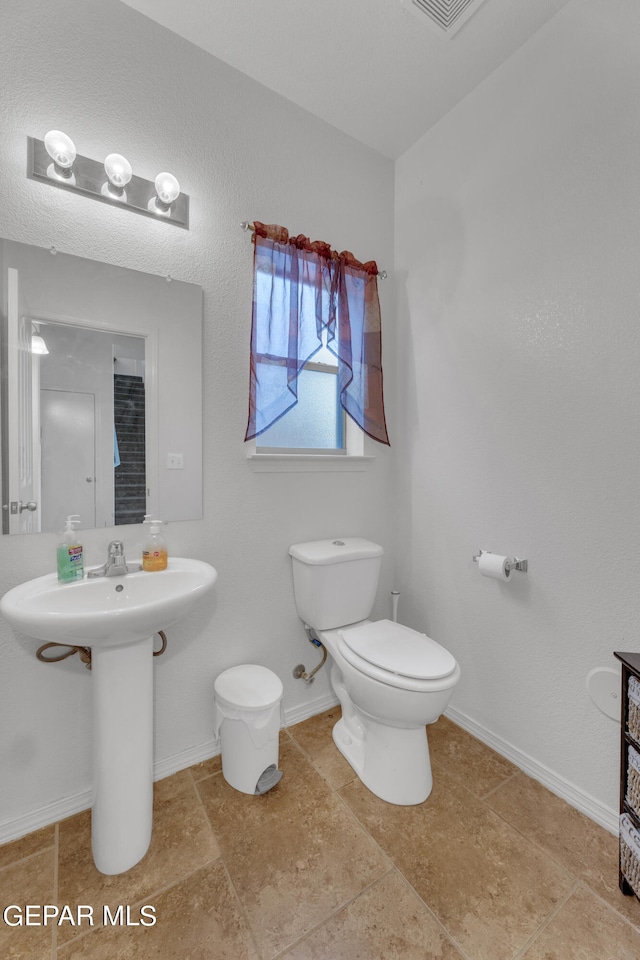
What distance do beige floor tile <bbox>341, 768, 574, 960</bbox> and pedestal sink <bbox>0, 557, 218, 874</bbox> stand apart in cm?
71

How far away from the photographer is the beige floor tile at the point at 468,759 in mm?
1531

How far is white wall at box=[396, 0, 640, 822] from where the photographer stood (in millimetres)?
1301

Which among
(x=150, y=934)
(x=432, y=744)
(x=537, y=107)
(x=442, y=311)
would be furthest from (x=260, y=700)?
(x=537, y=107)

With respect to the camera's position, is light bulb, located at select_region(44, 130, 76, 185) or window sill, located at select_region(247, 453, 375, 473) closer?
light bulb, located at select_region(44, 130, 76, 185)

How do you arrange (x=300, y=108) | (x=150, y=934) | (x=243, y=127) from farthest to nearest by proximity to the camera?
1. (x=300, y=108)
2. (x=243, y=127)
3. (x=150, y=934)

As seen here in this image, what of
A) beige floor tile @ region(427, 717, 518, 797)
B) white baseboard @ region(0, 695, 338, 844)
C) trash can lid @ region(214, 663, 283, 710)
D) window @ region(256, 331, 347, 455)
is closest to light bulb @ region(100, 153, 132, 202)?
window @ region(256, 331, 347, 455)

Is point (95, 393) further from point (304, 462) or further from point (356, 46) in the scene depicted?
point (356, 46)

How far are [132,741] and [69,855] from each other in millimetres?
415

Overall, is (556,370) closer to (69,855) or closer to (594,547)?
(594,547)

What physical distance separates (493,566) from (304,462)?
2.87 feet

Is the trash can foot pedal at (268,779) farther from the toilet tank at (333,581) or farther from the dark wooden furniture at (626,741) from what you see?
the dark wooden furniture at (626,741)

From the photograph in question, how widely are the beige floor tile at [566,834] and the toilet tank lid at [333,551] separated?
965 millimetres

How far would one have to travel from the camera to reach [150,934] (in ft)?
3.38
